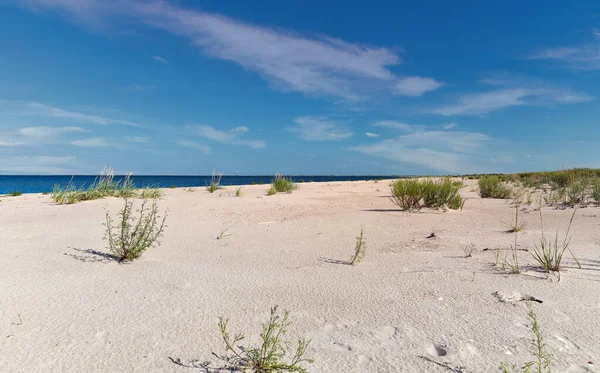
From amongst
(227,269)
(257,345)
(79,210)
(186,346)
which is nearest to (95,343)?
(186,346)

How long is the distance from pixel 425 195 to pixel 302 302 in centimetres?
501

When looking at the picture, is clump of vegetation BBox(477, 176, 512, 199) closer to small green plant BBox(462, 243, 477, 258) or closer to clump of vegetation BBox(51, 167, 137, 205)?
small green plant BBox(462, 243, 477, 258)

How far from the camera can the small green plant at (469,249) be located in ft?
10.3

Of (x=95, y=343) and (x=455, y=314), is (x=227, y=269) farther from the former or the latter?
(x=455, y=314)

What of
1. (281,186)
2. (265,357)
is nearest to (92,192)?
(281,186)

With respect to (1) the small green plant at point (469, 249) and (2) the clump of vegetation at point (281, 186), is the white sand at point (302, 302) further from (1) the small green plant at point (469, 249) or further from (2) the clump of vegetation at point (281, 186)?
(2) the clump of vegetation at point (281, 186)

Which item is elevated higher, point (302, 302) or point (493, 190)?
point (493, 190)

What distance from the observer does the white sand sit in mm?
1558

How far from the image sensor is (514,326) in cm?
178

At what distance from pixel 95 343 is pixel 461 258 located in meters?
2.76

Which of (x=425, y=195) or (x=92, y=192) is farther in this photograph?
(x=92, y=192)

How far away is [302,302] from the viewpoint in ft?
7.13

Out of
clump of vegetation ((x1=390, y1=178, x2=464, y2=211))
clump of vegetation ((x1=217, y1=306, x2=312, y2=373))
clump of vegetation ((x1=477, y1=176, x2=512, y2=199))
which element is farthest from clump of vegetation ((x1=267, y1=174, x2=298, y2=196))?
clump of vegetation ((x1=217, y1=306, x2=312, y2=373))

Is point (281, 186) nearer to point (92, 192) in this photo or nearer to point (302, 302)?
point (92, 192)
